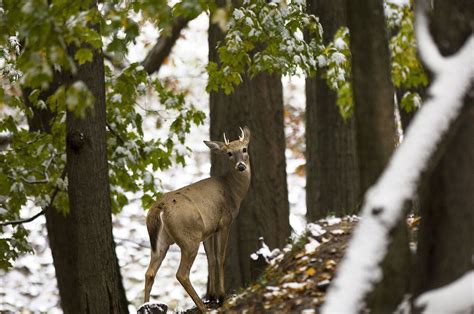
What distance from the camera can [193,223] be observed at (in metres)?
10.2

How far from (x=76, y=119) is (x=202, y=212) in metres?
1.65

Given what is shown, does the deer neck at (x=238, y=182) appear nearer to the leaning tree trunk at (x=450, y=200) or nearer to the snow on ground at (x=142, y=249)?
the leaning tree trunk at (x=450, y=200)

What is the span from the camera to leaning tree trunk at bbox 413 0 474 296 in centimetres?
688

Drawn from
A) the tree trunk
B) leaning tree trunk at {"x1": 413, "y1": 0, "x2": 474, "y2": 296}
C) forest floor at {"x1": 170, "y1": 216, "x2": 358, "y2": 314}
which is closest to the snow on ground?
the tree trunk

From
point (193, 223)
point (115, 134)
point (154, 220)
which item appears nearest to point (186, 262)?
point (193, 223)

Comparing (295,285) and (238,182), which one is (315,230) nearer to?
(295,285)

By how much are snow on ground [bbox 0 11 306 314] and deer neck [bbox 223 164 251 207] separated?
18.2 ft

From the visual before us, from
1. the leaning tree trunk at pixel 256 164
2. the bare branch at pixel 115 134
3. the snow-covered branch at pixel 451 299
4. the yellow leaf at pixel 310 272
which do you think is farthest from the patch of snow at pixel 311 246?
the leaning tree trunk at pixel 256 164

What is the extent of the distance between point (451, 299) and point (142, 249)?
14.4 m

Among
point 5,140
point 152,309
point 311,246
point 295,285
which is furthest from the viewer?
point 5,140

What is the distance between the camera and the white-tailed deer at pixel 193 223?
10.1 meters

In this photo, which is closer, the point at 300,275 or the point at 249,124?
the point at 300,275

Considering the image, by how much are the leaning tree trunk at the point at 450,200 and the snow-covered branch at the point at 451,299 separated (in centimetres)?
15

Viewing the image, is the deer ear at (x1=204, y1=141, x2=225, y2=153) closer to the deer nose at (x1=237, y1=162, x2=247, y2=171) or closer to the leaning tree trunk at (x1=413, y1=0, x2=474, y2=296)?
the deer nose at (x1=237, y1=162, x2=247, y2=171)
